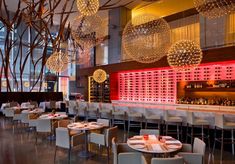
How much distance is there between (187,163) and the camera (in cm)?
318

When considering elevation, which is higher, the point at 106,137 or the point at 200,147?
the point at 200,147

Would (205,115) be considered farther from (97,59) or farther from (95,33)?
(97,59)

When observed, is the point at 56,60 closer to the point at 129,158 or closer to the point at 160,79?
the point at 160,79

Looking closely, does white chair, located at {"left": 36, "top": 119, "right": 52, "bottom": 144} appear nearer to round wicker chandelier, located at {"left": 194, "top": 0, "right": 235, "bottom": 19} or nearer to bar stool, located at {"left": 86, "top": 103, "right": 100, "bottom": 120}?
bar stool, located at {"left": 86, "top": 103, "right": 100, "bottom": 120}

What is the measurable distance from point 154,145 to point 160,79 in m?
6.44

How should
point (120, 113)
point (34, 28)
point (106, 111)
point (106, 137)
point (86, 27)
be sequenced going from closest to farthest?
point (86, 27), point (106, 137), point (34, 28), point (120, 113), point (106, 111)

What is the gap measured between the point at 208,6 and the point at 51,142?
5562 mm

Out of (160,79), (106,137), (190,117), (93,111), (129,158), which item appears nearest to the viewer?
(129,158)

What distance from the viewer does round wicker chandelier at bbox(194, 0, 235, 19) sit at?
3.36m

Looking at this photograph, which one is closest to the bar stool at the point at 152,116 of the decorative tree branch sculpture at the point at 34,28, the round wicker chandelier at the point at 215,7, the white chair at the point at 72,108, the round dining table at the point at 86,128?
the round dining table at the point at 86,128

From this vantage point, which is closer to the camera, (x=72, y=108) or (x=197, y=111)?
(x=197, y=111)

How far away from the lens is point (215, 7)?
347cm

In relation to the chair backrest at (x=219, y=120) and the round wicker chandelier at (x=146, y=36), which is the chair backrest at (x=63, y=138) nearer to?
the round wicker chandelier at (x=146, y=36)

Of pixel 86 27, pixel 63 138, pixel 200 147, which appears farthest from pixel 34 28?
pixel 200 147
